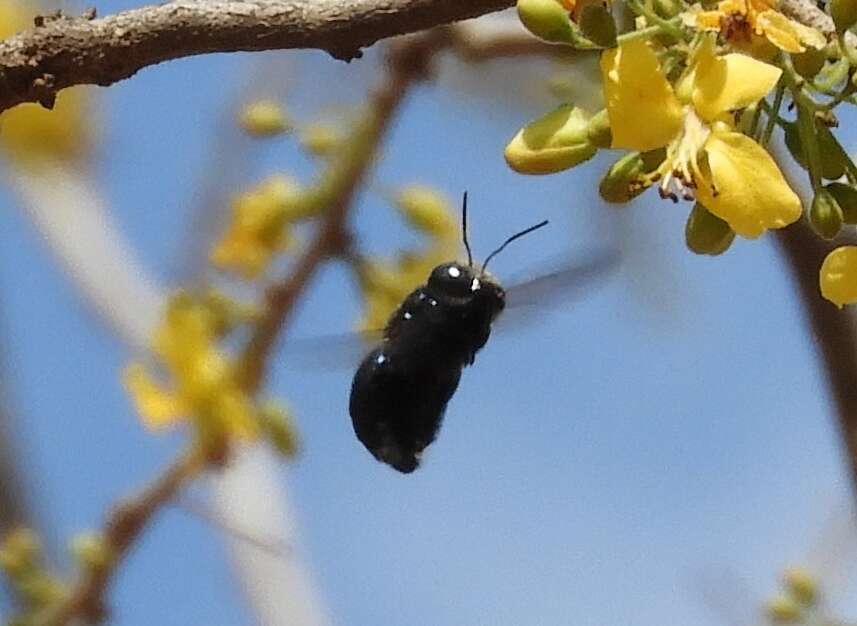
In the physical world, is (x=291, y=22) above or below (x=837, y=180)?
above

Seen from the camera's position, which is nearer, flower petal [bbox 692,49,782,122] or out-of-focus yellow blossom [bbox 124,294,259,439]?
flower petal [bbox 692,49,782,122]

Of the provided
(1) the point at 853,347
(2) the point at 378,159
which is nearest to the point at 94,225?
(2) the point at 378,159

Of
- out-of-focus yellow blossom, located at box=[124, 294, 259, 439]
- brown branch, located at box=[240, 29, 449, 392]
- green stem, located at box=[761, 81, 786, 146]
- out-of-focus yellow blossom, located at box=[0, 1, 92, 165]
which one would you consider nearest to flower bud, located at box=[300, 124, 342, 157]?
brown branch, located at box=[240, 29, 449, 392]

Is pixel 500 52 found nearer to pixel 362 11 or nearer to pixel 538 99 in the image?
pixel 538 99

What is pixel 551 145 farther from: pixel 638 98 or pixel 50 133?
pixel 50 133

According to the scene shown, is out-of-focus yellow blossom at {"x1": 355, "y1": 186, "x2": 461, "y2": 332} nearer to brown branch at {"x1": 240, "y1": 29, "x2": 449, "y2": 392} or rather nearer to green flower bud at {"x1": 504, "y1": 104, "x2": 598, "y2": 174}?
brown branch at {"x1": 240, "y1": 29, "x2": 449, "y2": 392}

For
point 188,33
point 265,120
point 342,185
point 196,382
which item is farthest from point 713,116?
point 196,382

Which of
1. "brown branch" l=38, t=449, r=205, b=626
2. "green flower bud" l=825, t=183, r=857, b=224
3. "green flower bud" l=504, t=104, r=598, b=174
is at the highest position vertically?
"green flower bud" l=504, t=104, r=598, b=174
